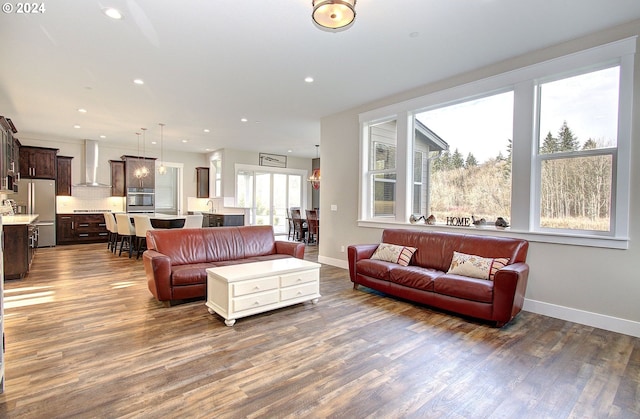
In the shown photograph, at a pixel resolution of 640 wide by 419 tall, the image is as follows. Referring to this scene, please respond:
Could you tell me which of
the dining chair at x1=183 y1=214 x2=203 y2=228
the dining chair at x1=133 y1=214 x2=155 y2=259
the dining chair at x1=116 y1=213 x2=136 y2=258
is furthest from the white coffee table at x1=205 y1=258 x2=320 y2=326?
the dining chair at x1=116 y1=213 x2=136 y2=258

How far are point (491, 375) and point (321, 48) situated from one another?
3475 millimetres

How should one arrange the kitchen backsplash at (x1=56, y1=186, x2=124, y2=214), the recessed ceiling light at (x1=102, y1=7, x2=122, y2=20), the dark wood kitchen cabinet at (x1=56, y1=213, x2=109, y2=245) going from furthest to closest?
the kitchen backsplash at (x1=56, y1=186, x2=124, y2=214), the dark wood kitchen cabinet at (x1=56, y1=213, x2=109, y2=245), the recessed ceiling light at (x1=102, y1=7, x2=122, y2=20)

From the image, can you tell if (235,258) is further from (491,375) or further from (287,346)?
(491,375)

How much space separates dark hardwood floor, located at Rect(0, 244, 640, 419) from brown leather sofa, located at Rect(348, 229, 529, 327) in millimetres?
180

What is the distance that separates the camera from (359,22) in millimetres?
3033

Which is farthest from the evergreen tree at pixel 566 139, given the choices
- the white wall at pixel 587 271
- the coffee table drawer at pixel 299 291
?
the coffee table drawer at pixel 299 291

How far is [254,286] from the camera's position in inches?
130

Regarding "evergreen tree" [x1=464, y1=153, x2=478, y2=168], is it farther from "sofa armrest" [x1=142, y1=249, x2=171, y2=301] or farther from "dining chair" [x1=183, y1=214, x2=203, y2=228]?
"dining chair" [x1=183, y1=214, x2=203, y2=228]

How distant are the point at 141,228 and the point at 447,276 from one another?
5.72 metres

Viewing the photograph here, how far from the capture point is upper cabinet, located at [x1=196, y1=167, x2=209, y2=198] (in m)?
10.9

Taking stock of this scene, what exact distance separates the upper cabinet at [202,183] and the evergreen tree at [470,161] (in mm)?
8724

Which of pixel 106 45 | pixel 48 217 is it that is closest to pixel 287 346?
pixel 106 45

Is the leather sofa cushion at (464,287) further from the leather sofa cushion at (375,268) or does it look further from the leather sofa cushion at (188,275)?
the leather sofa cushion at (188,275)

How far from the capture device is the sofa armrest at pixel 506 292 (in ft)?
9.83
